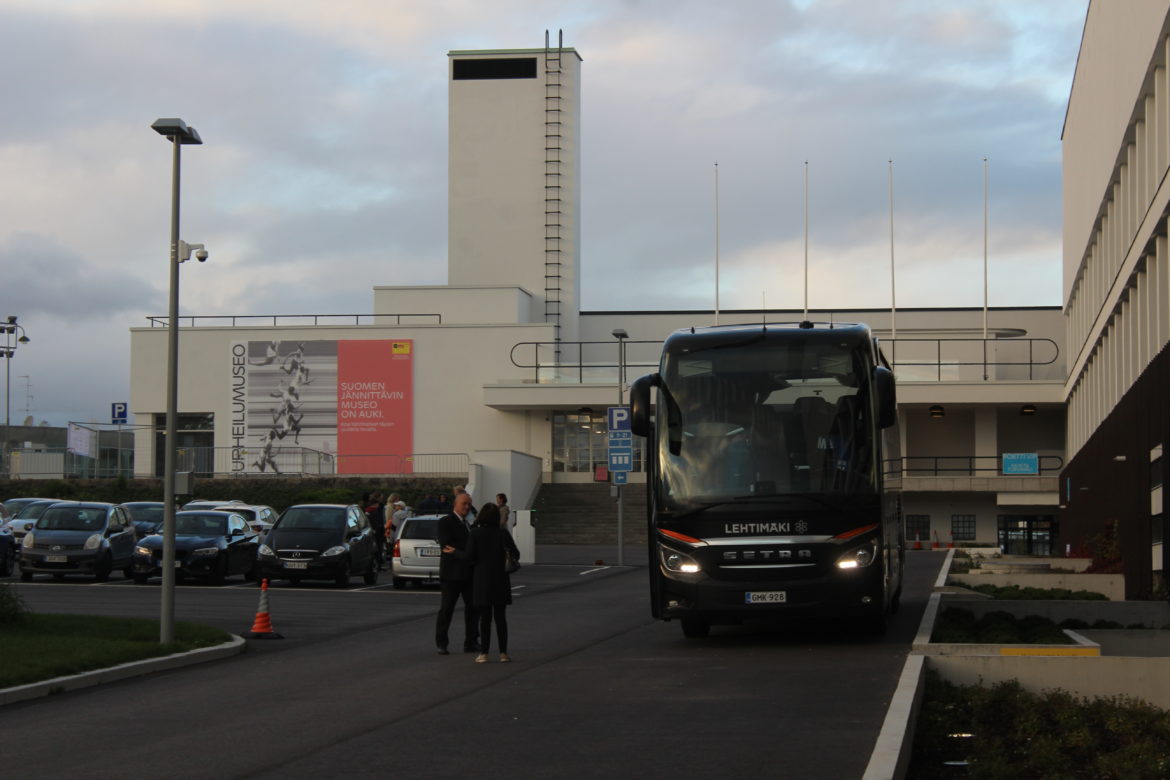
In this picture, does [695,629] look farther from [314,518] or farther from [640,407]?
[314,518]

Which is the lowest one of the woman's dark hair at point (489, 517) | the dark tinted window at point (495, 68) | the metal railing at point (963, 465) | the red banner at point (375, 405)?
the woman's dark hair at point (489, 517)

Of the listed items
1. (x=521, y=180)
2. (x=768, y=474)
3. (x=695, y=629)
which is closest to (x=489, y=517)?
(x=768, y=474)

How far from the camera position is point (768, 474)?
1552 centimetres

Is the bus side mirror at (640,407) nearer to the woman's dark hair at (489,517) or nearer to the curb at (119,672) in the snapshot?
the woman's dark hair at (489,517)

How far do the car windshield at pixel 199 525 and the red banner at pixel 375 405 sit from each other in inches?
1287

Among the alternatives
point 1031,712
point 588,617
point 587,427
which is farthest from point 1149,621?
point 587,427

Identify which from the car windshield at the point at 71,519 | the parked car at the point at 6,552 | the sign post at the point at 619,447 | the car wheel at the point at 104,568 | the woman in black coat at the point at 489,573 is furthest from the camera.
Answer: the sign post at the point at 619,447

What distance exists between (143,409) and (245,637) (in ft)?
162

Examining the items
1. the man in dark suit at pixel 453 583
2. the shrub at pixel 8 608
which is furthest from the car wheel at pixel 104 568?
the man in dark suit at pixel 453 583

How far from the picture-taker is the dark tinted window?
6906 cm

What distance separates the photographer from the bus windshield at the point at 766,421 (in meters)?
15.5

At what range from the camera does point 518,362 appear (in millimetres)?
64062

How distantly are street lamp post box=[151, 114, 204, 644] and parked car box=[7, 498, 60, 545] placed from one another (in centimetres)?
1797

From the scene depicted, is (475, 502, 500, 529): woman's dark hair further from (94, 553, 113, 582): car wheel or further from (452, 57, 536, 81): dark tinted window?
(452, 57, 536, 81): dark tinted window
